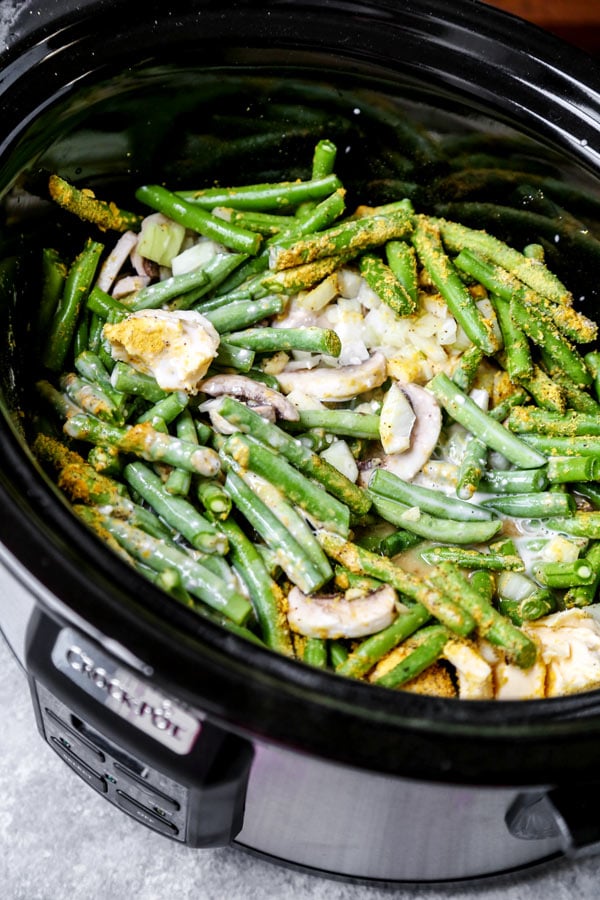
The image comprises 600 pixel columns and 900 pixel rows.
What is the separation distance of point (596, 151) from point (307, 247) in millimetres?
734

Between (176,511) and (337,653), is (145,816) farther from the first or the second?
(176,511)

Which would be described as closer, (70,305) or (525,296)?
(70,305)

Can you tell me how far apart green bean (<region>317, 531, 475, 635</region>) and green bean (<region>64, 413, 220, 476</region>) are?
11.9 inches

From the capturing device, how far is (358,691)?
136 centimetres

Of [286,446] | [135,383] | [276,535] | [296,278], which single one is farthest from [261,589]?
[296,278]

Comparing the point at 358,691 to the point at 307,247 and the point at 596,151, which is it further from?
the point at 596,151

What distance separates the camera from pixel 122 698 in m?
1.45

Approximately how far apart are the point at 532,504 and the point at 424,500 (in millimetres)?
265

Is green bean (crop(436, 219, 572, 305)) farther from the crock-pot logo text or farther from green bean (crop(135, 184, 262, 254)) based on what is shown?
the crock-pot logo text

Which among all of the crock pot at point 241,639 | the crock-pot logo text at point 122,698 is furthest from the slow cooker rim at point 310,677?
the crock-pot logo text at point 122,698

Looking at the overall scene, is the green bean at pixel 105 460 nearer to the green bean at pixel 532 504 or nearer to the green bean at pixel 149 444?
the green bean at pixel 149 444

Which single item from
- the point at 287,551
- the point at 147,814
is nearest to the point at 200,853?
the point at 147,814

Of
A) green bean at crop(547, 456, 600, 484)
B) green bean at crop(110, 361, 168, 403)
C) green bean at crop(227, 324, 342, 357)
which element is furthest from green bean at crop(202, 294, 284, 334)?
green bean at crop(547, 456, 600, 484)

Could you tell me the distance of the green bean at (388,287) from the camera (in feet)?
7.52
